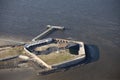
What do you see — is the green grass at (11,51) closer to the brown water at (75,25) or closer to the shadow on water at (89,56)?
the brown water at (75,25)

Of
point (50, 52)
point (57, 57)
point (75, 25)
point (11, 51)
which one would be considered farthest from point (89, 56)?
point (11, 51)

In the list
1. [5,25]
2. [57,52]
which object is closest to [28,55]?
[57,52]

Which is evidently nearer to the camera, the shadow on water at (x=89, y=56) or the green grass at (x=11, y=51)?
the shadow on water at (x=89, y=56)

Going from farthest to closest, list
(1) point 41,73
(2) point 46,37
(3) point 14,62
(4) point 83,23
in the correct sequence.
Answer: (4) point 83,23 → (2) point 46,37 → (3) point 14,62 → (1) point 41,73

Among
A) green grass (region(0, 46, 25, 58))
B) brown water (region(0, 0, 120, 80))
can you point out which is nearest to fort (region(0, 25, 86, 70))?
green grass (region(0, 46, 25, 58))

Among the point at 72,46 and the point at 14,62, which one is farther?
the point at 72,46

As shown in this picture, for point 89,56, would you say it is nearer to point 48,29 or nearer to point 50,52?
point 50,52

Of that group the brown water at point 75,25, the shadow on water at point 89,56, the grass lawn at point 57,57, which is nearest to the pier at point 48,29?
the brown water at point 75,25

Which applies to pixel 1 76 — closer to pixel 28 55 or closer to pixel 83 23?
pixel 28 55

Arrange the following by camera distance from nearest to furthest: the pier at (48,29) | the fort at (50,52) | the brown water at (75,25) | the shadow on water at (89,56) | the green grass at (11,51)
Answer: the brown water at (75,25)
the shadow on water at (89,56)
the fort at (50,52)
the green grass at (11,51)
the pier at (48,29)
